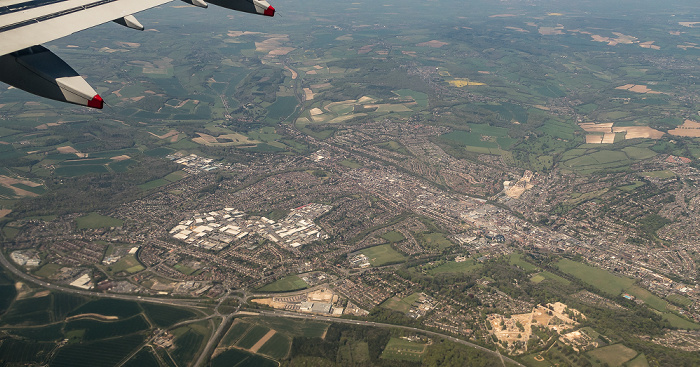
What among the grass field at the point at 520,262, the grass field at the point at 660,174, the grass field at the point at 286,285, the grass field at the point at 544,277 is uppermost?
the grass field at the point at 286,285

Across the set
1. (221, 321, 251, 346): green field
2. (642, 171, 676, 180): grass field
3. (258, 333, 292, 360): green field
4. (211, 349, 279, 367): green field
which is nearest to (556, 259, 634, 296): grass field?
(642, 171, 676, 180): grass field

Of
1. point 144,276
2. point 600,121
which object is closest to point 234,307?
point 144,276

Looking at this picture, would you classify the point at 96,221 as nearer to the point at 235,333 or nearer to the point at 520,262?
the point at 235,333

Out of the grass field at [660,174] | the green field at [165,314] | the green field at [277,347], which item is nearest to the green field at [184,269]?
the green field at [165,314]

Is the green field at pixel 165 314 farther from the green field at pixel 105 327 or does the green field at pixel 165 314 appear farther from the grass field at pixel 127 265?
the grass field at pixel 127 265

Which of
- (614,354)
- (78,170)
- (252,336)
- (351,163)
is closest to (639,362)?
(614,354)
